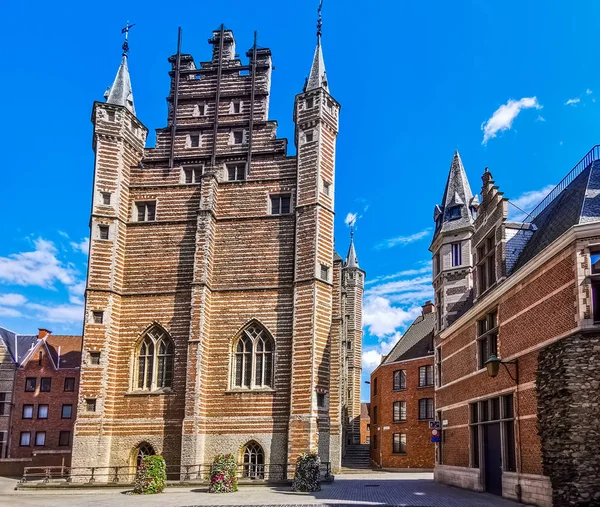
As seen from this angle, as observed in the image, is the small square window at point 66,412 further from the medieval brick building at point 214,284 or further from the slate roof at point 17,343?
the medieval brick building at point 214,284

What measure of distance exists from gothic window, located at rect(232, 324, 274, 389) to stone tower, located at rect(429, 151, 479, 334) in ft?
26.8

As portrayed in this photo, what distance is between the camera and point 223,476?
23266 millimetres

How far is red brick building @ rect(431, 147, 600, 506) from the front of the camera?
1413cm

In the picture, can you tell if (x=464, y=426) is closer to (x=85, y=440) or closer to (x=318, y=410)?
(x=318, y=410)

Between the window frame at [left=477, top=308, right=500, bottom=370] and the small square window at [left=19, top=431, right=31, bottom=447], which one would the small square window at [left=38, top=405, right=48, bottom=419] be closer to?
the small square window at [left=19, top=431, right=31, bottom=447]

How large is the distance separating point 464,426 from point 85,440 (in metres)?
17.0

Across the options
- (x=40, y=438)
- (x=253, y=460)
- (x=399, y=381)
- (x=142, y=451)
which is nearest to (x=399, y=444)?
(x=399, y=381)

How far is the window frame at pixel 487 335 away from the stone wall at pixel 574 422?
18.1ft

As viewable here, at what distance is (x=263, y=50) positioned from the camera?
3631cm

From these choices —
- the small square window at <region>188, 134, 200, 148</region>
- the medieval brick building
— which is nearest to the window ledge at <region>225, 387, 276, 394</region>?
the medieval brick building

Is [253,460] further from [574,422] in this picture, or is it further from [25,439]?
[25,439]

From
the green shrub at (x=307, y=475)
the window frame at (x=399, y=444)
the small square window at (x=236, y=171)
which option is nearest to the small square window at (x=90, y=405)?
the green shrub at (x=307, y=475)

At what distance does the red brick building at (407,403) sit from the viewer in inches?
1705

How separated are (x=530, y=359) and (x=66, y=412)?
44.0m
